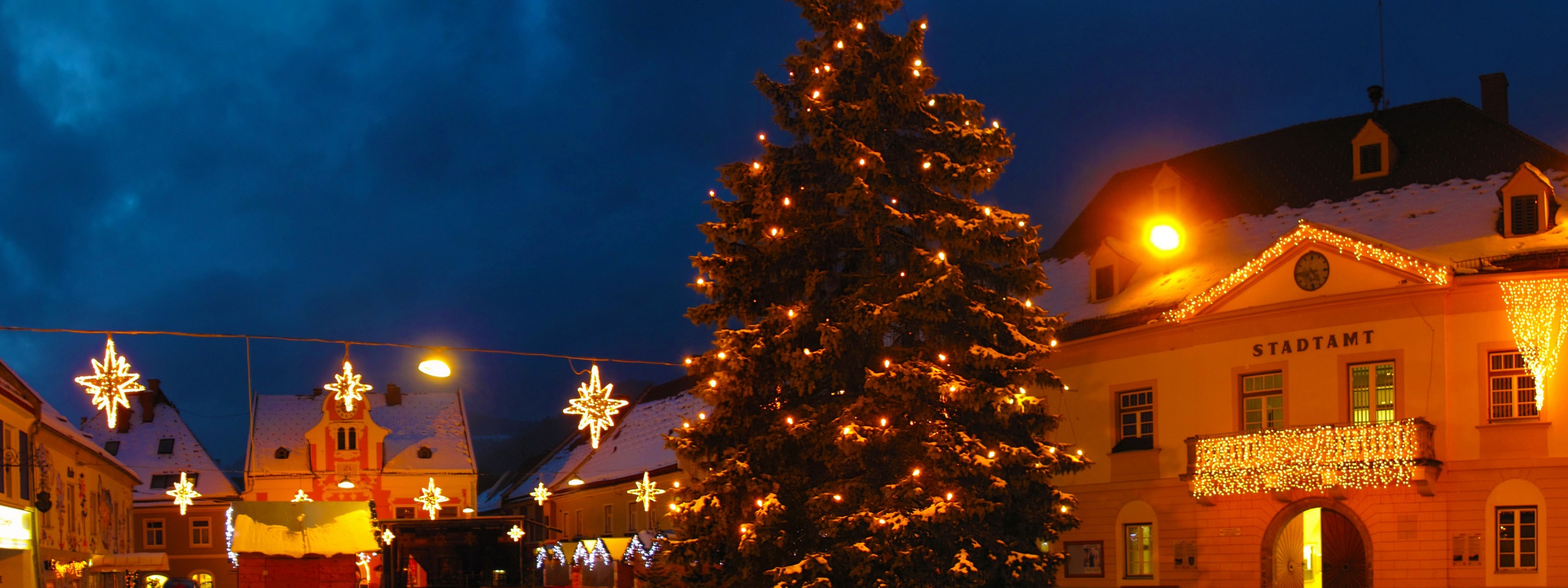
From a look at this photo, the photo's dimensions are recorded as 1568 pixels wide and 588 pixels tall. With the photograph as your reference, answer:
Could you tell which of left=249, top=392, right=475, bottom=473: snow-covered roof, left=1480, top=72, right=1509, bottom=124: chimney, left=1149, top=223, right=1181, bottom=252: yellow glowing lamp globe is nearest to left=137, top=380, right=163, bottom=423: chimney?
left=249, top=392, right=475, bottom=473: snow-covered roof

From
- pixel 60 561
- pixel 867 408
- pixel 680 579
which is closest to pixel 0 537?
pixel 60 561

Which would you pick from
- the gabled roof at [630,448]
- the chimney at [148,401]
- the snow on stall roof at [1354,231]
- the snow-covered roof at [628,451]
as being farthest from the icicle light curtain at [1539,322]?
the chimney at [148,401]

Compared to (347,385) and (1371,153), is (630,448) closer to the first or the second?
(1371,153)

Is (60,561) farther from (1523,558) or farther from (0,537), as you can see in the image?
(1523,558)

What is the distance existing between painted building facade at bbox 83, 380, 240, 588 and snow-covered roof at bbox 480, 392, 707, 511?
14.0 m

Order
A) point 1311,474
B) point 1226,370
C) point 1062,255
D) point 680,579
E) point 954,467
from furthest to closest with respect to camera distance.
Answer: point 1062,255 < point 1226,370 < point 1311,474 < point 680,579 < point 954,467

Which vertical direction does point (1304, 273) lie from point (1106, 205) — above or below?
below

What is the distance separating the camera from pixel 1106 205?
1355 inches

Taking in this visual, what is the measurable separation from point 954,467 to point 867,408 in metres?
1.42

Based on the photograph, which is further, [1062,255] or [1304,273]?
[1062,255]

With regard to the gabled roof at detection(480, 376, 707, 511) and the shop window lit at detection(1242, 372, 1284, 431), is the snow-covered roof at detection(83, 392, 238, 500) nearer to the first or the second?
the gabled roof at detection(480, 376, 707, 511)

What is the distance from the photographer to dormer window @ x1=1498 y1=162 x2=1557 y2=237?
24.4 m

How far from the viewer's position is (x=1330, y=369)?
2570 centimetres

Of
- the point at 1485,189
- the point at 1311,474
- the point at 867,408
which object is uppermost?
the point at 1485,189
